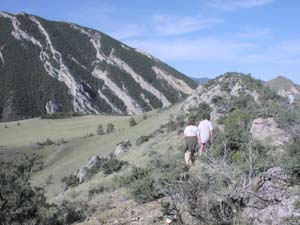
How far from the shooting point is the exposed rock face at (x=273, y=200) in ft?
21.1

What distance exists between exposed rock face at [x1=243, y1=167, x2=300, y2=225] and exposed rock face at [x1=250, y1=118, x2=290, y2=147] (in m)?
7.18

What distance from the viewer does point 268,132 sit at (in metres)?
16.8

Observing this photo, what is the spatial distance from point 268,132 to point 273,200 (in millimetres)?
10279

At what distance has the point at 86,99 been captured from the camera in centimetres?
18612

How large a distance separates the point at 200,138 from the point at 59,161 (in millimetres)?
40464

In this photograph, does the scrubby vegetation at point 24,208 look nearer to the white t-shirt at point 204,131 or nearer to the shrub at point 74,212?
the shrub at point 74,212

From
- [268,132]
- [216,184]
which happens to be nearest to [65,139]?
[268,132]

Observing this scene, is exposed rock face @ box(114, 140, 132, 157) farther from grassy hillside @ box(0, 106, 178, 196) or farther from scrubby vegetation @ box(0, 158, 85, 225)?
scrubby vegetation @ box(0, 158, 85, 225)

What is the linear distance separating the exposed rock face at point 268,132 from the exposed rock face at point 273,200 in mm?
7177

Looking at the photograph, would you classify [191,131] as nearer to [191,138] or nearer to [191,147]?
[191,138]

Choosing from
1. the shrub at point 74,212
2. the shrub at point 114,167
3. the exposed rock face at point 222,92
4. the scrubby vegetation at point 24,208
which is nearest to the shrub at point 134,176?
the shrub at point 74,212

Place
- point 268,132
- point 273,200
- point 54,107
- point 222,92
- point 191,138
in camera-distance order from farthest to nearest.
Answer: point 54,107
point 222,92
point 268,132
point 191,138
point 273,200

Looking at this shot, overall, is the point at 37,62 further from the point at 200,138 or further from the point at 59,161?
the point at 200,138

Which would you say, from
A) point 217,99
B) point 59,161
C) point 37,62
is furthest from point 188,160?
point 37,62
